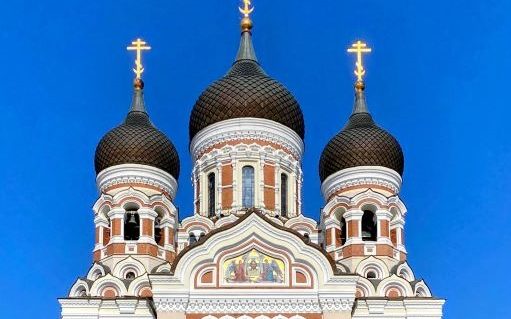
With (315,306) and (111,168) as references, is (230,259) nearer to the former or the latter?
(315,306)

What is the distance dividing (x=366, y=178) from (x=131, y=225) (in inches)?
213

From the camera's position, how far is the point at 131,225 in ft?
91.1

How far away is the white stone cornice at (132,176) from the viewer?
1102 inches

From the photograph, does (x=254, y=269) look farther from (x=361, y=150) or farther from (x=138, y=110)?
(x=138, y=110)

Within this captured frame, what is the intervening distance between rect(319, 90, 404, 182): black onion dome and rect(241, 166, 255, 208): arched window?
209cm

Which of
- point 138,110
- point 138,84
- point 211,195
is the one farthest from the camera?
point 138,84

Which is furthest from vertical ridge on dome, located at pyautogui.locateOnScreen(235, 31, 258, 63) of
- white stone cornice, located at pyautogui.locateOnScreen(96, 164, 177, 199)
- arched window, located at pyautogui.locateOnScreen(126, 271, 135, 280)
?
arched window, located at pyautogui.locateOnScreen(126, 271, 135, 280)

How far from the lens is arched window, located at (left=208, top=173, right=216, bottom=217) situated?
90.4 ft

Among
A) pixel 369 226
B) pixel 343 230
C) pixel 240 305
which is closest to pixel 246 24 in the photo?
pixel 343 230

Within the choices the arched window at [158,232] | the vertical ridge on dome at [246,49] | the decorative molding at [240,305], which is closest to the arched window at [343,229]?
the decorative molding at [240,305]

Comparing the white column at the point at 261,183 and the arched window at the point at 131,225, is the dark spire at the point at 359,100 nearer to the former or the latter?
the white column at the point at 261,183

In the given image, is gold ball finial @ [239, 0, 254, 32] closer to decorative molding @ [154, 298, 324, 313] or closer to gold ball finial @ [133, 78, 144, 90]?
gold ball finial @ [133, 78, 144, 90]

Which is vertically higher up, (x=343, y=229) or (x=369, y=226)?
(x=369, y=226)

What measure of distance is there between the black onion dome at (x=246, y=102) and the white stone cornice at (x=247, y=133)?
0.13 m
